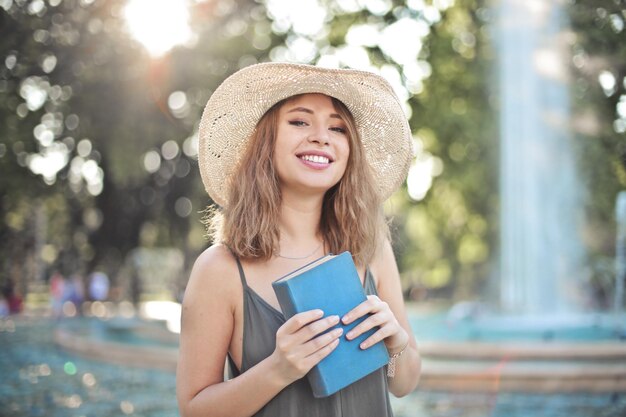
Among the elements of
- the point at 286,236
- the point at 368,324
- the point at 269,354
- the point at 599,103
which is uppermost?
the point at 599,103

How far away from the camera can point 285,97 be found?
256 centimetres

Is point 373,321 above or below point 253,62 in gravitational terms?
below

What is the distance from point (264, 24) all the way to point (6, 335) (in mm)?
10857

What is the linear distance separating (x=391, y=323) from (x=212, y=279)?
0.58 m

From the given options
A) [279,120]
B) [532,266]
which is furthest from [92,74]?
[279,120]

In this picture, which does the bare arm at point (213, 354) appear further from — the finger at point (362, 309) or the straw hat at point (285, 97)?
the straw hat at point (285, 97)

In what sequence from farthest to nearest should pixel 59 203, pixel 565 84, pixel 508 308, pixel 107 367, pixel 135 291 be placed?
pixel 135 291 → pixel 59 203 → pixel 565 84 → pixel 508 308 → pixel 107 367

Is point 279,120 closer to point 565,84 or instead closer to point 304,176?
point 304,176

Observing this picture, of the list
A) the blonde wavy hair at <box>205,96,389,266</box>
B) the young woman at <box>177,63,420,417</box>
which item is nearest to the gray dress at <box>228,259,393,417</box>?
the young woman at <box>177,63,420,417</box>

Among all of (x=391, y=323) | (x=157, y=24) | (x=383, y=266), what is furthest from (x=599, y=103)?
(x=391, y=323)

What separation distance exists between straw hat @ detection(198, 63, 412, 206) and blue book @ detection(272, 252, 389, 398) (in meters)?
0.72

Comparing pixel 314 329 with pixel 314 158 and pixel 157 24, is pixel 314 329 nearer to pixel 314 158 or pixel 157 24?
pixel 314 158

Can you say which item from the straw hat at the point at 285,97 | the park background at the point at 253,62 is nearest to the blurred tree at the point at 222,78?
the park background at the point at 253,62

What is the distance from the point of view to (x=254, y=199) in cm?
250
